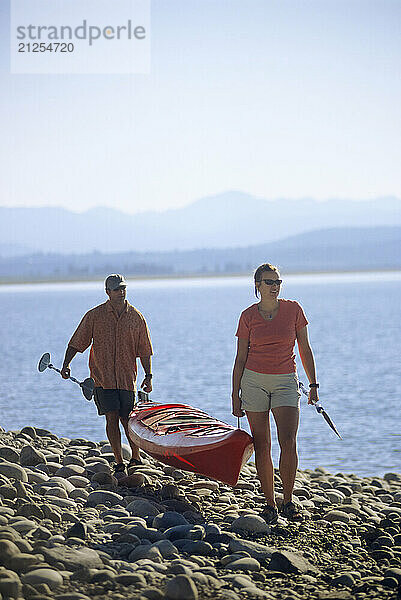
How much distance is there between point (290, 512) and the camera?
7.98m

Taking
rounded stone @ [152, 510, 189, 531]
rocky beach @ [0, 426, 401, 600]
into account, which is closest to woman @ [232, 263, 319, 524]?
rocky beach @ [0, 426, 401, 600]

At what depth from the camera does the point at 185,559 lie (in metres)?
6.46

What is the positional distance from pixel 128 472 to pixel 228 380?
56.9 ft

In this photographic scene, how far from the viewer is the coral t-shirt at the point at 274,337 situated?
7707mm

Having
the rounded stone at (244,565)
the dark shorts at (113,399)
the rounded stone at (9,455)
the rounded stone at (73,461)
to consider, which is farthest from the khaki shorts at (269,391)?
the rounded stone at (9,455)

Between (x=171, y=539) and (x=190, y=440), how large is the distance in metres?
1.66

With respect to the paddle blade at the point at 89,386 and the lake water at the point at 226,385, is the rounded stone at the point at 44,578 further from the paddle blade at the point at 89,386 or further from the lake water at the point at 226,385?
the lake water at the point at 226,385

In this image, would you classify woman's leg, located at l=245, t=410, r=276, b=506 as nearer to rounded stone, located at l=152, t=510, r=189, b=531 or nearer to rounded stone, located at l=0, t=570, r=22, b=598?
rounded stone, located at l=152, t=510, r=189, b=531

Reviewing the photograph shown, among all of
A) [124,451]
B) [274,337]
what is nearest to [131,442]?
[124,451]

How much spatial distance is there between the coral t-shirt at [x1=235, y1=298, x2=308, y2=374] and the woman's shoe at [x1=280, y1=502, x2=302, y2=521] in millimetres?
1222

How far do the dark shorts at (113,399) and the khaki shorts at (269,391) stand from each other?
1.69 m

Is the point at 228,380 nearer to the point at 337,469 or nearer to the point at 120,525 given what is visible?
the point at 337,469

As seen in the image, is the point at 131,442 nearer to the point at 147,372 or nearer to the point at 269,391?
the point at 147,372

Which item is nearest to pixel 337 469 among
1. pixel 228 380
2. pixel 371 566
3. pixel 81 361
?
pixel 371 566
